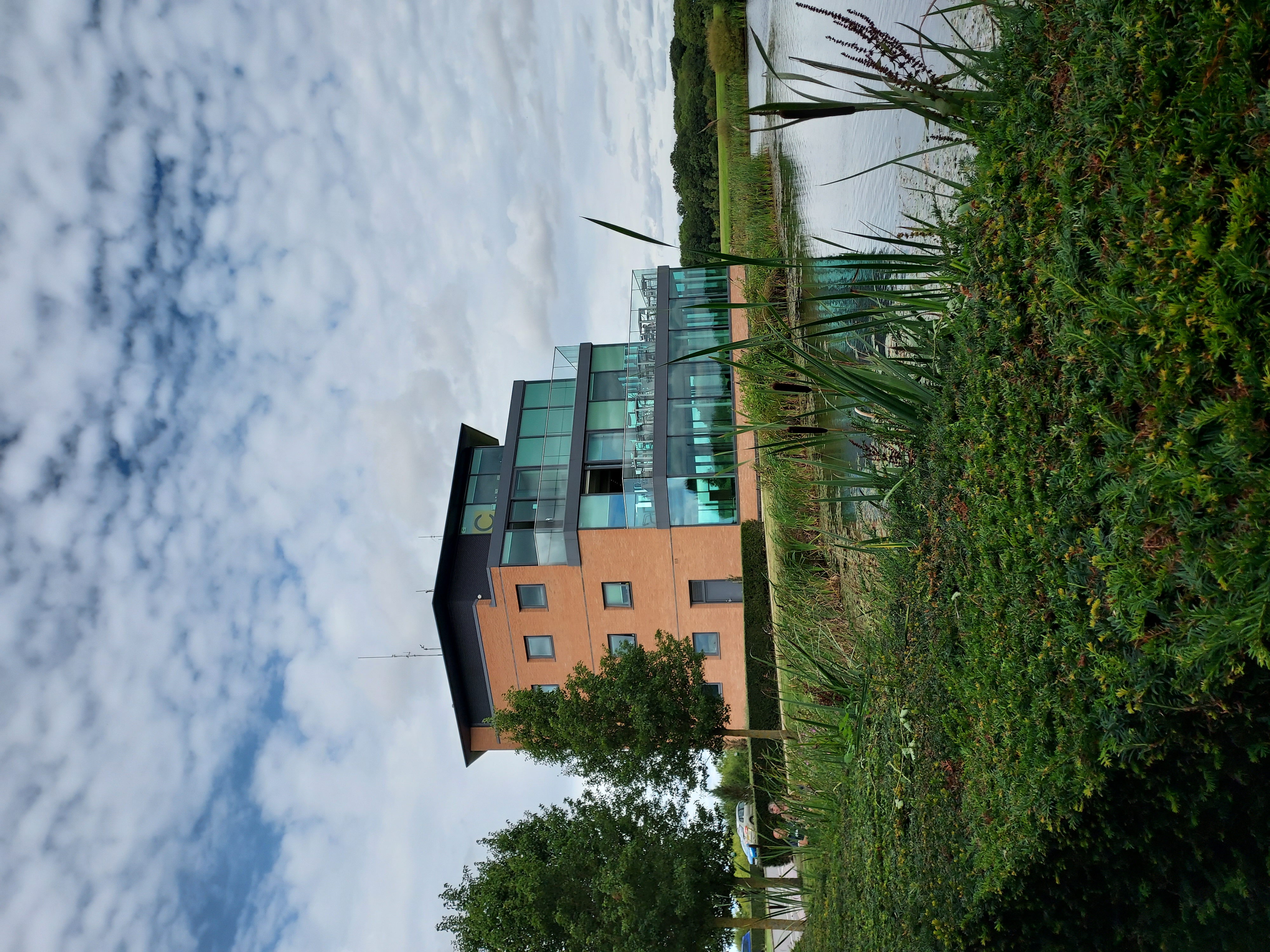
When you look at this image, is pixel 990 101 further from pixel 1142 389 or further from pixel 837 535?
pixel 837 535

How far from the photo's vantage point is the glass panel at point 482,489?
2028cm

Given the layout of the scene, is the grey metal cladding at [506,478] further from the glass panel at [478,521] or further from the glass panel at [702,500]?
the glass panel at [702,500]

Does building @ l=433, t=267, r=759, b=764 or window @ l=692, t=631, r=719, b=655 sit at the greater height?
building @ l=433, t=267, r=759, b=764

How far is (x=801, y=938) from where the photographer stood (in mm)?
10680

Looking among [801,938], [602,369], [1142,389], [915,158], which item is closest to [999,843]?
[1142,389]

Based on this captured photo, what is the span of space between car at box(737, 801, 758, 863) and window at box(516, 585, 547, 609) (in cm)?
690

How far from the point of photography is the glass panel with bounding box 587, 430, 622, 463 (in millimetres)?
18688

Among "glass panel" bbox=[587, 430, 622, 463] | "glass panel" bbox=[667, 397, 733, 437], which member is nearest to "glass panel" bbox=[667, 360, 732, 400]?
"glass panel" bbox=[667, 397, 733, 437]

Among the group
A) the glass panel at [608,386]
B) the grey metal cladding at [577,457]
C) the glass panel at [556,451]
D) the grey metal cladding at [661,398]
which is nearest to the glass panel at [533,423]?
the glass panel at [556,451]

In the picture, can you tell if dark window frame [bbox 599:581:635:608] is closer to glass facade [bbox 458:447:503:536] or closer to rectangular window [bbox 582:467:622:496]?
rectangular window [bbox 582:467:622:496]

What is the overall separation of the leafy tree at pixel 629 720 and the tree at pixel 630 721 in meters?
0.01

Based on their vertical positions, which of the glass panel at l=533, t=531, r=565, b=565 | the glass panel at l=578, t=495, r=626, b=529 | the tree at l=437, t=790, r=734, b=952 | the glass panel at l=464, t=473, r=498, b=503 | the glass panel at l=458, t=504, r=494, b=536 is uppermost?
the glass panel at l=464, t=473, r=498, b=503

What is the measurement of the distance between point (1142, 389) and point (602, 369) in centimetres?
1763

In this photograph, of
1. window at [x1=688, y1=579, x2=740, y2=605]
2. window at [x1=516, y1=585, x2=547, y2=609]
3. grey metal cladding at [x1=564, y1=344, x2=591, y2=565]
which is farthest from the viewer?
window at [x1=516, y1=585, x2=547, y2=609]
